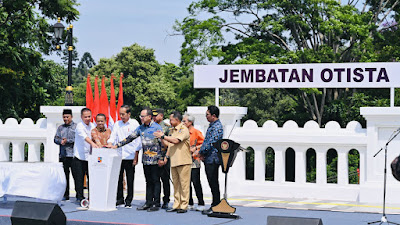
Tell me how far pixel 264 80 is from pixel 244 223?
3.62 m

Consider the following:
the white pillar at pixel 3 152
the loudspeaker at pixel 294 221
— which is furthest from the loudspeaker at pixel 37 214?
the white pillar at pixel 3 152

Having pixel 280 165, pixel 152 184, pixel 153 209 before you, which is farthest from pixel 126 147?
pixel 280 165

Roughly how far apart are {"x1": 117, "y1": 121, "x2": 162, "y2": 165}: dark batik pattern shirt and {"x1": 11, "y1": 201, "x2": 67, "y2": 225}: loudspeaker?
8.23ft

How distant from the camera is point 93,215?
10680 mm

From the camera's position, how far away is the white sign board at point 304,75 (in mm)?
12195

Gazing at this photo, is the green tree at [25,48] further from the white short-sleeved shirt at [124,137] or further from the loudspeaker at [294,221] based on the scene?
the loudspeaker at [294,221]

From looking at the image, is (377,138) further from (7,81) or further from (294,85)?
(7,81)

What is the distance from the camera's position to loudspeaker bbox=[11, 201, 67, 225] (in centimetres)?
850

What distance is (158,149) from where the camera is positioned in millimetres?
11203

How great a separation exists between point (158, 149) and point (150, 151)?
0.42 ft

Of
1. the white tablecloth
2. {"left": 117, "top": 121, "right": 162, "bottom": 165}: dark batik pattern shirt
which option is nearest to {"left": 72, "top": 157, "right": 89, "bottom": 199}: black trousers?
the white tablecloth

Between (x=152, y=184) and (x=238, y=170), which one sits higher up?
(x=238, y=170)

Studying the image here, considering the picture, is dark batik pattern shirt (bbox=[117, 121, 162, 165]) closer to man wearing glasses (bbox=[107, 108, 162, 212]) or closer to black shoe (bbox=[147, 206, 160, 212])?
man wearing glasses (bbox=[107, 108, 162, 212])

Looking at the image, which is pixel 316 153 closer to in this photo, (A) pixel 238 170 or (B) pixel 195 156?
(A) pixel 238 170
